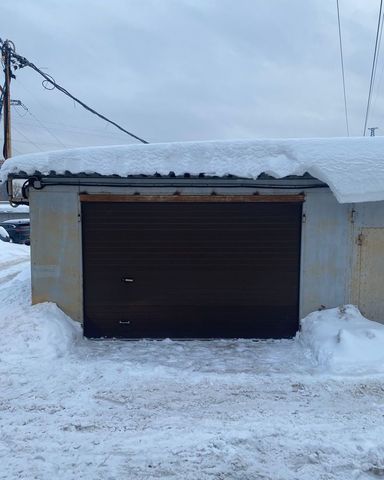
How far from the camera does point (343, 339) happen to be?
5.55 meters

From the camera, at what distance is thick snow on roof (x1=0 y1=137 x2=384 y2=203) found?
5945 millimetres

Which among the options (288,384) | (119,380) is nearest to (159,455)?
(119,380)

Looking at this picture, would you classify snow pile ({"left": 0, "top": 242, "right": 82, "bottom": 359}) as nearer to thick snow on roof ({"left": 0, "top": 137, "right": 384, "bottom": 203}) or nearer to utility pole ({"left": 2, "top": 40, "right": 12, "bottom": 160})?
thick snow on roof ({"left": 0, "top": 137, "right": 384, "bottom": 203})

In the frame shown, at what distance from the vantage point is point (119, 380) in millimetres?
5004

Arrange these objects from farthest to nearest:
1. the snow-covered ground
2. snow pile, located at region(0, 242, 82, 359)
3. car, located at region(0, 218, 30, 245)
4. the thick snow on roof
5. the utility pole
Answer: car, located at region(0, 218, 30, 245) → the utility pole → the thick snow on roof → snow pile, located at region(0, 242, 82, 359) → the snow-covered ground

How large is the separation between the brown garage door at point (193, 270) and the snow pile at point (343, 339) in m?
0.49

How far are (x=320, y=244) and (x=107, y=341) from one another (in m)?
3.68

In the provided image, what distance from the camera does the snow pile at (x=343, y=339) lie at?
17.2 feet

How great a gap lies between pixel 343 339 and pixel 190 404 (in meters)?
2.34

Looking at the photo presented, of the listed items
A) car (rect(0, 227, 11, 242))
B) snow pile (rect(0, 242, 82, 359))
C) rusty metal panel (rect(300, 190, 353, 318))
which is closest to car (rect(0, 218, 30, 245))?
car (rect(0, 227, 11, 242))

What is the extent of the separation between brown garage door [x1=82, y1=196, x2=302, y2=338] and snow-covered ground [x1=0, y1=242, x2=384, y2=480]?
0.36 metres

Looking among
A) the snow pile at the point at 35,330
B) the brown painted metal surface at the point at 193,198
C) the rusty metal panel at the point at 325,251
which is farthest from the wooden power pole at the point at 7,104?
the rusty metal panel at the point at 325,251

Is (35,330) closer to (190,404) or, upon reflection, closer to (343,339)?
(190,404)

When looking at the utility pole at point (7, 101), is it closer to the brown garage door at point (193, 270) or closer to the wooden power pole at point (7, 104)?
the wooden power pole at point (7, 104)
